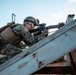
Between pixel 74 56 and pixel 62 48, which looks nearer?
pixel 62 48

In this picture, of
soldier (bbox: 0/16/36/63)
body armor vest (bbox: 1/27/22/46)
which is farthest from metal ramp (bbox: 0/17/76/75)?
body armor vest (bbox: 1/27/22/46)

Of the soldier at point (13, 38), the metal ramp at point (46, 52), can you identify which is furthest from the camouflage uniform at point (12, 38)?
the metal ramp at point (46, 52)

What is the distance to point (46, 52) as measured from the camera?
1586mm

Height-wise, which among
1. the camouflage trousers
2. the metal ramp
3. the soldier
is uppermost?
the metal ramp

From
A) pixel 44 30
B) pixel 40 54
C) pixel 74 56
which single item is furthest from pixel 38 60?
pixel 44 30

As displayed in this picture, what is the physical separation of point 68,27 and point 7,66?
0.60m

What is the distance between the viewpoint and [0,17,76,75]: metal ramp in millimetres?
1558

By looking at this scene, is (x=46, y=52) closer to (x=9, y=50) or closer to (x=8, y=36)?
(x=8, y=36)

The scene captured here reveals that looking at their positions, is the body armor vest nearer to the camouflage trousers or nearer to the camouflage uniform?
the camouflage uniform

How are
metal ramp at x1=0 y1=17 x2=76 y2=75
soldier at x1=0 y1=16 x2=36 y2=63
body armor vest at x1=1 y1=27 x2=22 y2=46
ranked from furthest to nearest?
body armor vest at x1=1 y1=27 x2=22 y2=46, soldier at x1=0 y1=16 x2=36 y2=63, metal ramp at x1=0 y1=17 x2=76 y2=75

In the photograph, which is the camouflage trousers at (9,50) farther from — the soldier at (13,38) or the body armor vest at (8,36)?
the body armor vest at (8,36)

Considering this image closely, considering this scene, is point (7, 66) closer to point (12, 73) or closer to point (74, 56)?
point (12, 73)

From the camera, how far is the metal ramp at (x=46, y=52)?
1.56 m

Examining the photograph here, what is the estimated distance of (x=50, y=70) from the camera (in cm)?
355
